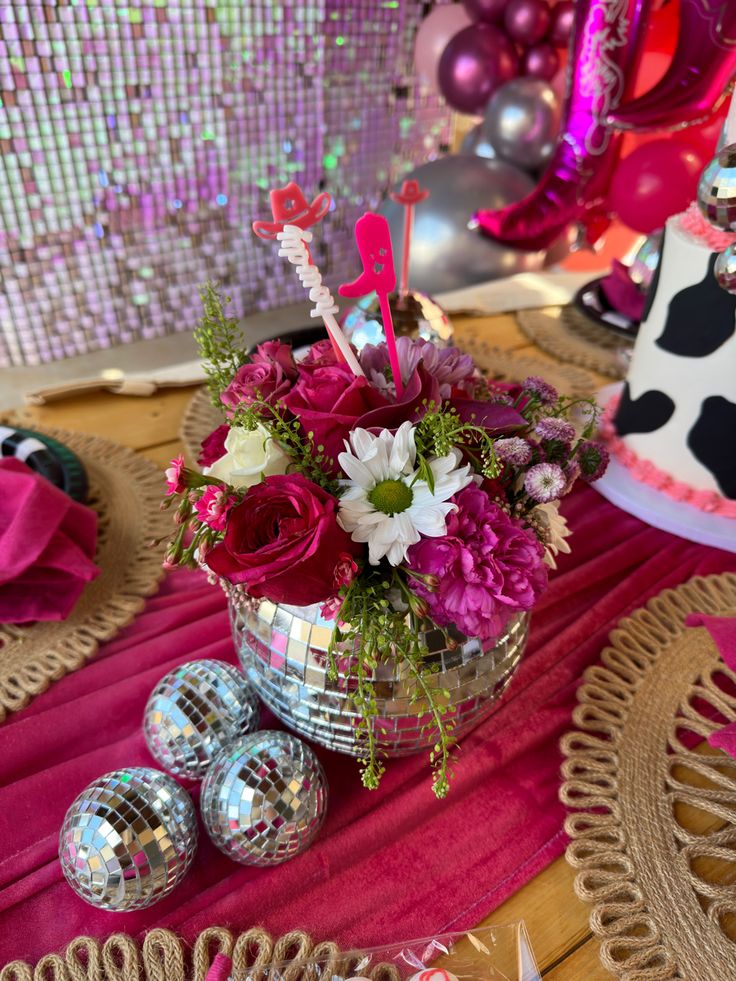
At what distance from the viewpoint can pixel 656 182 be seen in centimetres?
139

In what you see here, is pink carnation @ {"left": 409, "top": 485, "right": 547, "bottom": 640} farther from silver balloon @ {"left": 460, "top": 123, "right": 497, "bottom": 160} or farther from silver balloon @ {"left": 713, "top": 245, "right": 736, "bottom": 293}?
silver balloon @ {"left": 460, "top": 123, "right": 497, "bottom": 160}

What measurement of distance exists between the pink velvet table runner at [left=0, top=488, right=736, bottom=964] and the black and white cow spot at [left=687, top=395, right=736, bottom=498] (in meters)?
0.16

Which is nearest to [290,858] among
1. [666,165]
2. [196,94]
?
[666,165]

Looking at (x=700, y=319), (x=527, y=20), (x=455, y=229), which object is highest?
(x=527, y=20)

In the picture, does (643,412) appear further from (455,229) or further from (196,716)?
(455,229)

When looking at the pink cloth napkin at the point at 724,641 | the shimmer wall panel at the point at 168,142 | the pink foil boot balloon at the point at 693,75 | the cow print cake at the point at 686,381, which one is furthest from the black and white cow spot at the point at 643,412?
the shimmer wall panel at the point at 168,142

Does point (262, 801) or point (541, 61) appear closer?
point (262, 801)

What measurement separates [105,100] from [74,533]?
45.8 inches

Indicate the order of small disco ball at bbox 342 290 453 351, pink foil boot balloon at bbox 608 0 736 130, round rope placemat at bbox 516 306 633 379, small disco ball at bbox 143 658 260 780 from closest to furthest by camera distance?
small disco ball at bbox 143 658 260 780
small disco ball at bbox 342 290 453 351
round rope placemat at bbox 516 306 633 379
pink foil boot balloon at bbox 608 0 736 130

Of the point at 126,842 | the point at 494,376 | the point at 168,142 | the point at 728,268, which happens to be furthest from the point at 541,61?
the point at 126,842

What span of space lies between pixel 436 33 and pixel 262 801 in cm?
182

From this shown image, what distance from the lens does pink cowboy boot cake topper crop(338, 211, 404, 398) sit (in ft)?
1.23

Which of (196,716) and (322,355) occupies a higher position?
(322,355)

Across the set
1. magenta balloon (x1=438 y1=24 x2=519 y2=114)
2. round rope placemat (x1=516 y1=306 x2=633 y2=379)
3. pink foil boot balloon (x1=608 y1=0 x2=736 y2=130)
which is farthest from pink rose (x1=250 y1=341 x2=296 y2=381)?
magenta balloon (x1=438 y1=24 x2=519 y2=114)
